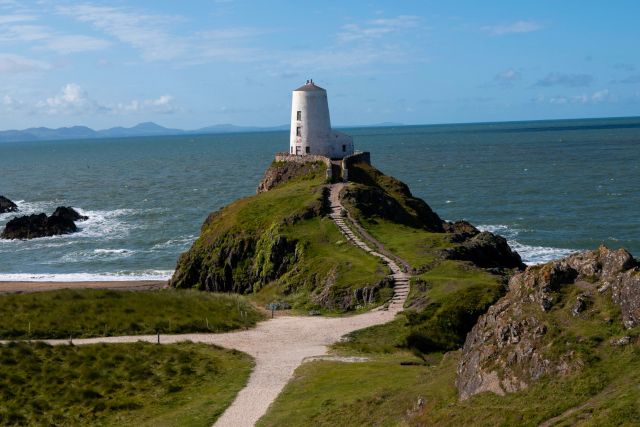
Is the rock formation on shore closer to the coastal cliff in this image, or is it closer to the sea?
the sea

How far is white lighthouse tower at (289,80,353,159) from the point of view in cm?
8631

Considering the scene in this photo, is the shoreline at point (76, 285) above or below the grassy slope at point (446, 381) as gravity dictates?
below

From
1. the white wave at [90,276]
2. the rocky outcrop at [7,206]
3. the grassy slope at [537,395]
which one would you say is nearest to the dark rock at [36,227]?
the white wave at [90,276]

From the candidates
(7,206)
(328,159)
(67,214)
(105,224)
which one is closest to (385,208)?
(328,159)

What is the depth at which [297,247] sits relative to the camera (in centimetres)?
5859

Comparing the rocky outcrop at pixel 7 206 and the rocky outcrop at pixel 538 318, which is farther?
the rocky outcrop at pixel 7 206

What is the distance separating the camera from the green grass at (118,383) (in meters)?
30.9

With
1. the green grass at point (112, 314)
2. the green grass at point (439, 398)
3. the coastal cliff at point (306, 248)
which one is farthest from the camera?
Answer: the coastal cliff at point (306, 248)

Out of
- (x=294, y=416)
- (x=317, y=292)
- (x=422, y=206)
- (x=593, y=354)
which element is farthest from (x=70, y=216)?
(x=593, y=354)

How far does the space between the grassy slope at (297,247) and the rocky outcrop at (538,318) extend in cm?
2327

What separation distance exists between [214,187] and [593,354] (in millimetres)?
128973

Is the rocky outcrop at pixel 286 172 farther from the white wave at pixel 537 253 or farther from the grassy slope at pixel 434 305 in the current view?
the grassy slope at pixel 434 305

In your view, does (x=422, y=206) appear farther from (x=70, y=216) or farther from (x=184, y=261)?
(x=70, y=216)

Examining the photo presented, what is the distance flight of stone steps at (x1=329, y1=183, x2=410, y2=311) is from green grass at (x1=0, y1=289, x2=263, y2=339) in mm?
7631
